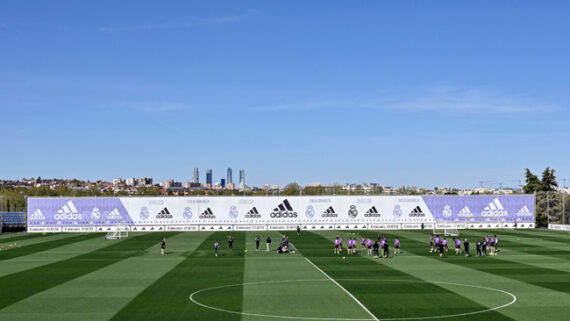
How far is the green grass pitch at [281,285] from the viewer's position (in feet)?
98.8

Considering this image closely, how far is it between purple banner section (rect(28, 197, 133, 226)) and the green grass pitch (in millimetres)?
41984

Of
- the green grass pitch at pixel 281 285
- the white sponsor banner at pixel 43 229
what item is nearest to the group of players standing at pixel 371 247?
the green grass pitch at pixel 281 285

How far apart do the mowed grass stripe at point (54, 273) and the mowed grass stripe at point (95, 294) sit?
0.92 meters

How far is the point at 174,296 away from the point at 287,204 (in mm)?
74142

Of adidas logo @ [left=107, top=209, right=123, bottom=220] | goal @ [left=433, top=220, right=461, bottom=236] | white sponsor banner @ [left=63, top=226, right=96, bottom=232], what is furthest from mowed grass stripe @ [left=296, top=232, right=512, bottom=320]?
white sponsor banner @ [left=63, top=226, right=96, bottom=232]

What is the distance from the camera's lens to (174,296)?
1372 inches

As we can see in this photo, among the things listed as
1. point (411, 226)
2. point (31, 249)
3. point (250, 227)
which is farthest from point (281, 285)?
point (411, 226)

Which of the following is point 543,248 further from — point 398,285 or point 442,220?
point 442,220

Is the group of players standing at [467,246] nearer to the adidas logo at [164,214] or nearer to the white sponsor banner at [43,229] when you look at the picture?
the adidas logo at [164,214]

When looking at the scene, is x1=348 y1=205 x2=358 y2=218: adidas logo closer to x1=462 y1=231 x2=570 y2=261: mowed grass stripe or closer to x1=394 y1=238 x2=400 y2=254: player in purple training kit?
x1=462 y1=231 x2=570 y2=261: mowed grass stripe

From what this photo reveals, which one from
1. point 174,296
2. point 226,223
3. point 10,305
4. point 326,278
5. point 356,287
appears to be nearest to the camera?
point 10,305

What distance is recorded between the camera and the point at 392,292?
35.9m

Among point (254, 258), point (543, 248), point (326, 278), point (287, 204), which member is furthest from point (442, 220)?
point (326, 278)

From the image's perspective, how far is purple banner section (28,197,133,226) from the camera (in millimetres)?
106625
